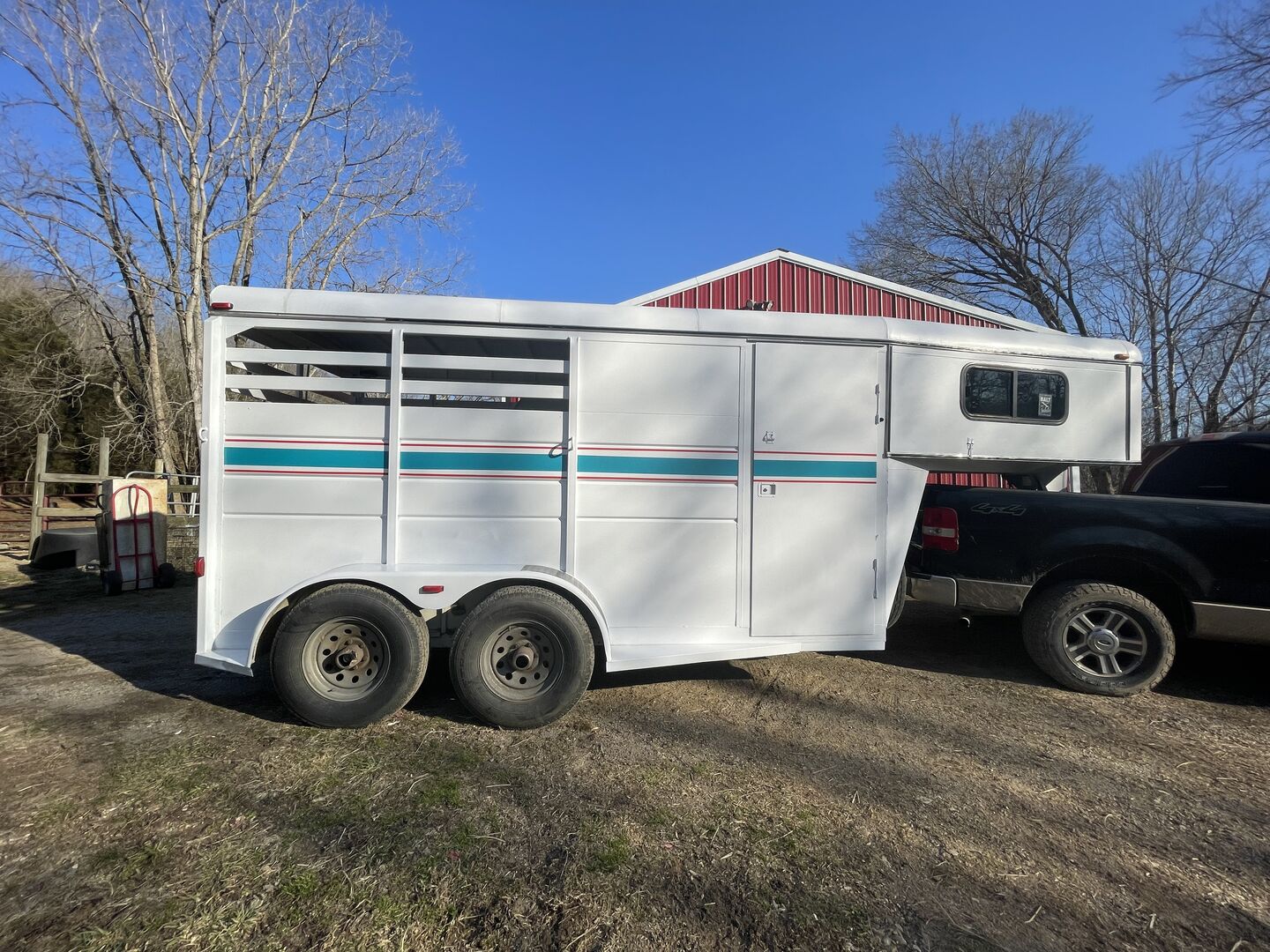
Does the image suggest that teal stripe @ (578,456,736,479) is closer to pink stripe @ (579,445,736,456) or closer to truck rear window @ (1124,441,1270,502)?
pink stripe @ (579,445,736,456)

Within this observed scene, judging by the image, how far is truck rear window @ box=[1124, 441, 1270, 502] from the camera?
4809mm

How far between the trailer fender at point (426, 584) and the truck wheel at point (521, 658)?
0.09m

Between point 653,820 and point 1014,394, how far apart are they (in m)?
3.70

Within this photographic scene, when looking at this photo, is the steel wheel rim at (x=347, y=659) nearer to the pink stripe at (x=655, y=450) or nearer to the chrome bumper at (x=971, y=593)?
the pink stripe at (x=655, y=450)

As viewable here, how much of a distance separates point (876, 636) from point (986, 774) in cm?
107

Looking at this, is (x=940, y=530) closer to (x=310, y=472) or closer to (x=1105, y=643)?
(x=1105, y=643)

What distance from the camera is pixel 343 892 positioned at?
2.41 metres

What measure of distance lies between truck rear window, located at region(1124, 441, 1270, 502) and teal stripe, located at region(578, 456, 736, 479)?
3436 millimetres

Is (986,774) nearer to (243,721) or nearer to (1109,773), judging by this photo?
(1109,773)

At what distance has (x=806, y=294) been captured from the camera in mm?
11727

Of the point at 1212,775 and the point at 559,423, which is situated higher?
the point at 559,423

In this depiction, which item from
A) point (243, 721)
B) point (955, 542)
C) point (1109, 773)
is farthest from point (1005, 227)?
point (243, 721)

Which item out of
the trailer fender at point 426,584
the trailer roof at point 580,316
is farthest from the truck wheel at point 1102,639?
the trailer fender at point 426,584

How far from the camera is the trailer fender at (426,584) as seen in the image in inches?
149
